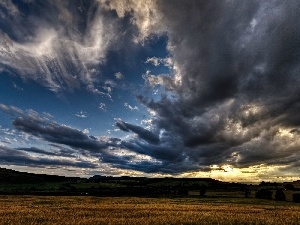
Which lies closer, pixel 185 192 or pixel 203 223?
pixel 203 223

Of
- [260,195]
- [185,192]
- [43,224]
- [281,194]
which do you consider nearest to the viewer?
[43,224]

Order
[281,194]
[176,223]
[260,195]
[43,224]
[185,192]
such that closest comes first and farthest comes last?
[43,224]
[176,223]
[281,194]
[260,195]
[185,192]

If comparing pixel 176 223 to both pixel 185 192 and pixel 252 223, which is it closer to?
pixel 252 223

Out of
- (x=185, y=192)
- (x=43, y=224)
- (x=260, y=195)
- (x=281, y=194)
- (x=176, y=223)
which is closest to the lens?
(x=43, y=224)

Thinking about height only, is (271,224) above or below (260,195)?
below

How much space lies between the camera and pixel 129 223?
2544 cm

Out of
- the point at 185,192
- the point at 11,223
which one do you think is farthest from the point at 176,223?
the point at 185,192

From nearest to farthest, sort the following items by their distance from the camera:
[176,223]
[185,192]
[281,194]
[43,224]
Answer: [43,224] → [176,223] → [281,194] → [185,192]

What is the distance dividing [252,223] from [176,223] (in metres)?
7.32

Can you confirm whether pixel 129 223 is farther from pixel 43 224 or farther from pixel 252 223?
pixel 252 223

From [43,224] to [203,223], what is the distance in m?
13.9

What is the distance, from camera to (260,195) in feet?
362

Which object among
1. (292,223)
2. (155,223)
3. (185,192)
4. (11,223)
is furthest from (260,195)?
(11,223)

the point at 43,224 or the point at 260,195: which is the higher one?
the point at 260,195
